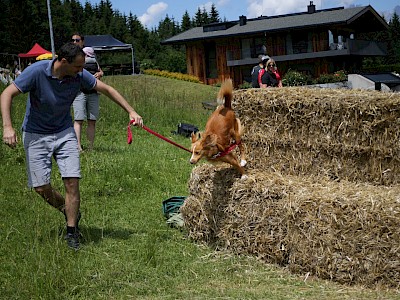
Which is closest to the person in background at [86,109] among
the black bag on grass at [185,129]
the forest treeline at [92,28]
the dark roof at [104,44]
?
the black bag on grass at [185,129]

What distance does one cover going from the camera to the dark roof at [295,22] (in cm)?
3769

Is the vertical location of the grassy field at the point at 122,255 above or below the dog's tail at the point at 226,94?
below

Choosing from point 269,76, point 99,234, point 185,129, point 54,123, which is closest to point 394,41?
point 185,129

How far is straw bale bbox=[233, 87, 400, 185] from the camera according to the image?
5426 mm

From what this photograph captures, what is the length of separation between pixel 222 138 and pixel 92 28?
58.7 metres

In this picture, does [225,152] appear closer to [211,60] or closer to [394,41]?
[211,60]

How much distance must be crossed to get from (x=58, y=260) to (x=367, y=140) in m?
2.99

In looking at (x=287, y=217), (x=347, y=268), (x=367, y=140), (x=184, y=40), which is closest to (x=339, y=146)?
(x=367, y=140)

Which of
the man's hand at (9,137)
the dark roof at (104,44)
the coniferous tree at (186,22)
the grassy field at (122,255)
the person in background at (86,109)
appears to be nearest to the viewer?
the grassy field at (122,255)

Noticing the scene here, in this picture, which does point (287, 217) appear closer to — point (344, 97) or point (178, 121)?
point (344, 97)

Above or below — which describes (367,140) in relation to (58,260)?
above

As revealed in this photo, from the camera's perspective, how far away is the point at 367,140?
18.1 feet

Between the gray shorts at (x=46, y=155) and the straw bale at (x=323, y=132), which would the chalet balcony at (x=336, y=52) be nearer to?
the straw bale at (x=323, y=132)

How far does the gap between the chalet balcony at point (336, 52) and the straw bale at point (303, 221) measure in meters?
33.0
